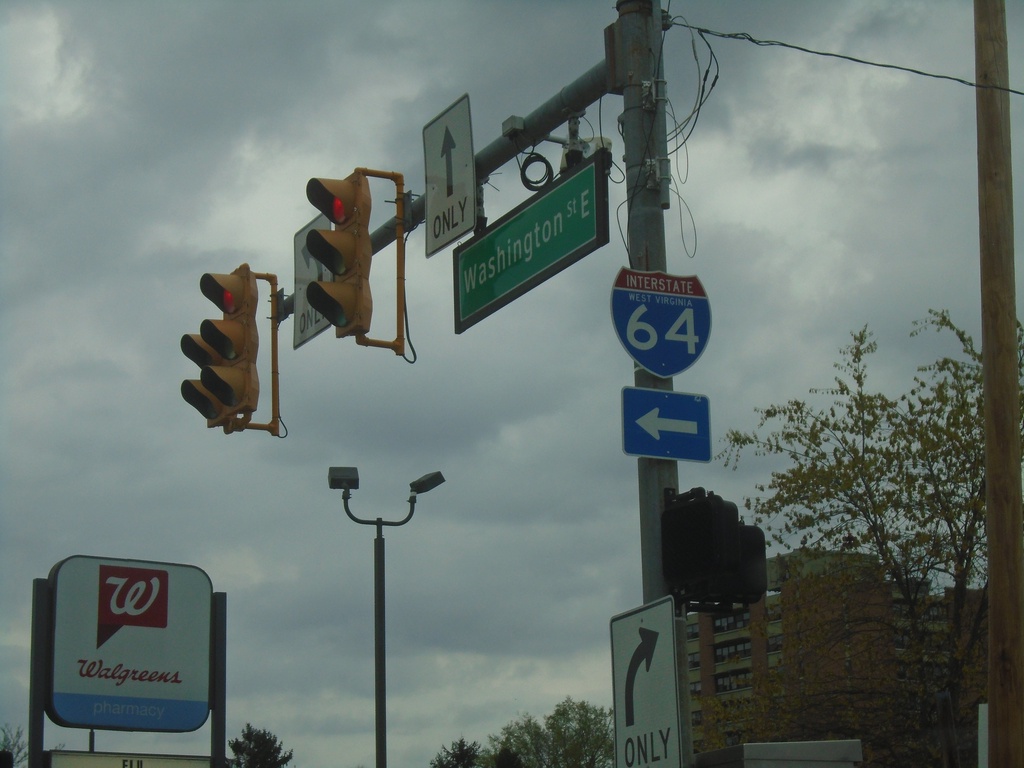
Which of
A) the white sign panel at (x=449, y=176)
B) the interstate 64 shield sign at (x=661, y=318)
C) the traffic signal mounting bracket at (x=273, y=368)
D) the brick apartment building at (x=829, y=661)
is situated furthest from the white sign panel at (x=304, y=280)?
the brick apartment building at (x=829, y=661)

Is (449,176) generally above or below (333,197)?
above

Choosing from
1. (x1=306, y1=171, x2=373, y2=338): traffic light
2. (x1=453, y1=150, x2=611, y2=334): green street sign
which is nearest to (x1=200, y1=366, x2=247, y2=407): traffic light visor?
(x1=306, y1=171, x2=373, y2=338): traffic light

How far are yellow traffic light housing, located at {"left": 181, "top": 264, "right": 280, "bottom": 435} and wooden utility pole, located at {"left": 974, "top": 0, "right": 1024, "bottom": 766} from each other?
5.46 m

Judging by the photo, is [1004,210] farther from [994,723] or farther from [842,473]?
A: [842,473]

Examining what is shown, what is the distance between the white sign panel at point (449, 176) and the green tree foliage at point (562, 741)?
327 ft

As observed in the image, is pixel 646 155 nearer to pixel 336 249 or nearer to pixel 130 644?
pixel 336 249

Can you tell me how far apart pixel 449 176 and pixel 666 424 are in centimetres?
295

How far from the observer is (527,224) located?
8930mm

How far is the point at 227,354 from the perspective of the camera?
1064cm

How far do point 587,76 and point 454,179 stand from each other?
1.39 m

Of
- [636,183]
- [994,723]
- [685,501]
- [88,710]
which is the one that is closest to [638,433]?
[685,501]

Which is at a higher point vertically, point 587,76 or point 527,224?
point 587,76

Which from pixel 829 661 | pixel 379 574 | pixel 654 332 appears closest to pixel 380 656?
pixel 379 574

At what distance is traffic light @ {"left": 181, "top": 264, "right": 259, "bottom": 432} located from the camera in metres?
10.5
